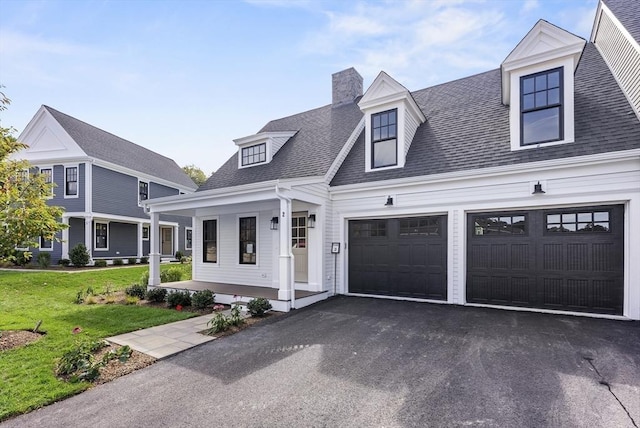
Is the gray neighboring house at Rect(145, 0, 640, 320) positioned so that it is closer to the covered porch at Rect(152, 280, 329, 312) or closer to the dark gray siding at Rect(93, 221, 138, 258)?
the covered porch at Rect(152, 280, 329, 312)

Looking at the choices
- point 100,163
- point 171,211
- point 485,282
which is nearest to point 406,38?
point 485,282

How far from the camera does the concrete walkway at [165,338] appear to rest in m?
4.88

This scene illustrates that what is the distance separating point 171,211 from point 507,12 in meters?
10.5

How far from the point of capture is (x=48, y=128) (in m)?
16.7

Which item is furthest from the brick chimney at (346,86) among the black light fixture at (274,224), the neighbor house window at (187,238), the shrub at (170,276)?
the neighbor house window at (187,238)

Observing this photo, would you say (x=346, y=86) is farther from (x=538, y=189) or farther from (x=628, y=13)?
(x=538, y=189)

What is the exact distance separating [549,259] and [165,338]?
290 inches

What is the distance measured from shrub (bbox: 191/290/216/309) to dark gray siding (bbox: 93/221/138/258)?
1268 centimetres

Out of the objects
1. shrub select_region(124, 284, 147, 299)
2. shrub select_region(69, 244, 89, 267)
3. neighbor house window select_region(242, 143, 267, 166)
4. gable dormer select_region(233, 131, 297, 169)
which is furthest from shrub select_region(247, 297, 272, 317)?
shrub select_region(69, 244, 89, 267)

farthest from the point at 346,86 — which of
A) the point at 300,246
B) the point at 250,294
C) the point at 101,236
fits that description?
the point at 101,236

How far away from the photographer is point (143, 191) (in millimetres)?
19609

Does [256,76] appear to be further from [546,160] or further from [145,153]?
[145,153]

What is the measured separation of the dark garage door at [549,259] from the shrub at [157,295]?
775 cm

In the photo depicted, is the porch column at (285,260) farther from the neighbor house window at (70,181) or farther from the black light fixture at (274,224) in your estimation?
the neighbor house window at (70,181)
